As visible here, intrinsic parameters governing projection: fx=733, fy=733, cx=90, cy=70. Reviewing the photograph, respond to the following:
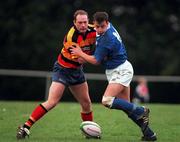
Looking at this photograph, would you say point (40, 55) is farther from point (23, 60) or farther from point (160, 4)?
point (160, 4)

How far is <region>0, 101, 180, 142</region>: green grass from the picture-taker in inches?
472

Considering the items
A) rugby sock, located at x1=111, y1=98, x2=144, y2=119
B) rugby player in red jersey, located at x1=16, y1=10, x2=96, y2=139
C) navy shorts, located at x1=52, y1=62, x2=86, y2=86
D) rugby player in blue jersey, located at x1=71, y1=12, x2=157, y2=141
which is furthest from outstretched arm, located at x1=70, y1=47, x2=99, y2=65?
rugby sock, located at x1=111, y1=98, x2=144, y2=119

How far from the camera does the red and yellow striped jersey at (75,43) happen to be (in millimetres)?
11977

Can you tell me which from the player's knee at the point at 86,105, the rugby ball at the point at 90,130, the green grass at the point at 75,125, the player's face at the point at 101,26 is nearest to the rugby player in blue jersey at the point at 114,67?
the player's face at the point at 101,26

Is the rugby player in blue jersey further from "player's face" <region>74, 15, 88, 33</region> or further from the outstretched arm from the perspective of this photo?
"player's face" <region>74, 15, 88, 33</region>

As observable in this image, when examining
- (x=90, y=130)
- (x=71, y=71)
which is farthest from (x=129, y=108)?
(x=71, y=71)

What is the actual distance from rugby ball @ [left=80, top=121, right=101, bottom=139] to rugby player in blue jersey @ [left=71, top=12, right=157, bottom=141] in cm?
64

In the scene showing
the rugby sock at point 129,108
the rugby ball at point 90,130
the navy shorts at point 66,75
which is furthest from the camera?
the navy shorts at point 66,75

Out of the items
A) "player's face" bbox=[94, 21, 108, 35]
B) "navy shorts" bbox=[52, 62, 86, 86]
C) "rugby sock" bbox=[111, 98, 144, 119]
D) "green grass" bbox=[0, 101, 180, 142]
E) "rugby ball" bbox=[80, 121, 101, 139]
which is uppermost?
"player's face" bbox=[94, 21, 108, 35]

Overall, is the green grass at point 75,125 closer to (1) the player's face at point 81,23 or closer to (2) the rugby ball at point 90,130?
(2) the rugby ball at point 90,130

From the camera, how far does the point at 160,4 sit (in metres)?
37.6

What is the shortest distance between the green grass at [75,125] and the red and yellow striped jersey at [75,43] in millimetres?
1239

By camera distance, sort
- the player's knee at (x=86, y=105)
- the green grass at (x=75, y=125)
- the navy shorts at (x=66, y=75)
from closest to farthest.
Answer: the green grass at (x=75, y=125) < the navy shorts at (x=66, y=75) < the player's knee at (x=86, y=105)

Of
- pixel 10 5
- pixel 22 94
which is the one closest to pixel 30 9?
pixel 10 5
